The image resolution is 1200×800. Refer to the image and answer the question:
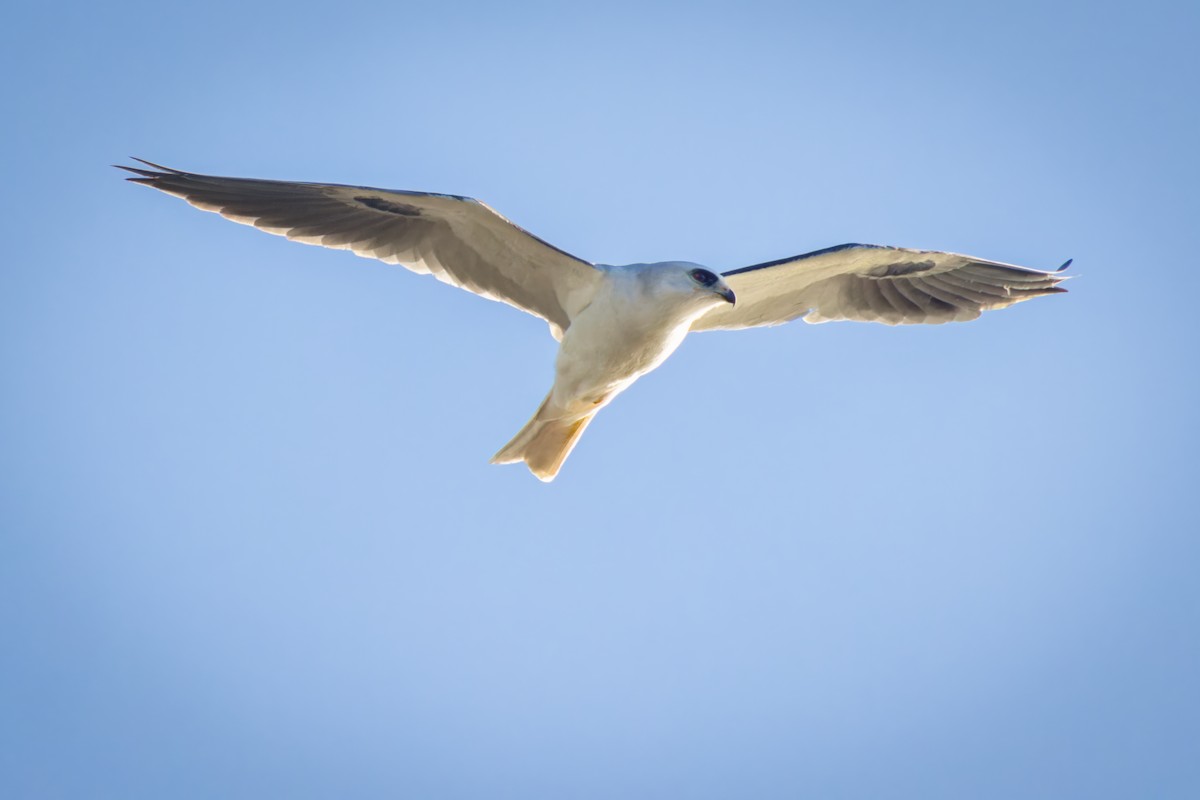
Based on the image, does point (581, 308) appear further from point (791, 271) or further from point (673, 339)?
point (791, 271)

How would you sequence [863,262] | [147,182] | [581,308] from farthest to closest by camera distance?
[863,262] → [581,308] → [147,182]

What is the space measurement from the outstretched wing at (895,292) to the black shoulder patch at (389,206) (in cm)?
223

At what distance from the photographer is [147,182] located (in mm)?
8633

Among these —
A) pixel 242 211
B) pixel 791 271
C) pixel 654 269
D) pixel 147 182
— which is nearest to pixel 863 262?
pixel 791 271

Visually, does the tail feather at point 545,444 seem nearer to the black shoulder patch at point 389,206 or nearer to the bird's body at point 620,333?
the bird's body at point 620,333

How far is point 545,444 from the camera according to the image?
952 centimetres

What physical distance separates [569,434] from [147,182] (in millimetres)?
3310

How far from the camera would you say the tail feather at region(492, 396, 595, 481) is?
9.41m

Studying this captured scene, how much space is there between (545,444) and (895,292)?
2981 millimetres

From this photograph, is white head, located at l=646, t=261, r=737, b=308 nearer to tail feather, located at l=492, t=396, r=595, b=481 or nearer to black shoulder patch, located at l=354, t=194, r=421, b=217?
tail feather, located at l=492, t=396, r=595, b=481

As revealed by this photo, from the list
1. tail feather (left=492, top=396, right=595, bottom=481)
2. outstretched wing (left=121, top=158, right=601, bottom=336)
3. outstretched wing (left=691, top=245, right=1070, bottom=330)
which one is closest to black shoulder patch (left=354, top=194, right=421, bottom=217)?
outstretched wing (left=121, top=158, right=601, bottom=336)

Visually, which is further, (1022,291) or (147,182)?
(1022,291)

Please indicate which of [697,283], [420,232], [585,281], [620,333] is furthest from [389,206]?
[697,283]

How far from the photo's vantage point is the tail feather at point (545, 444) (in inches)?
371
